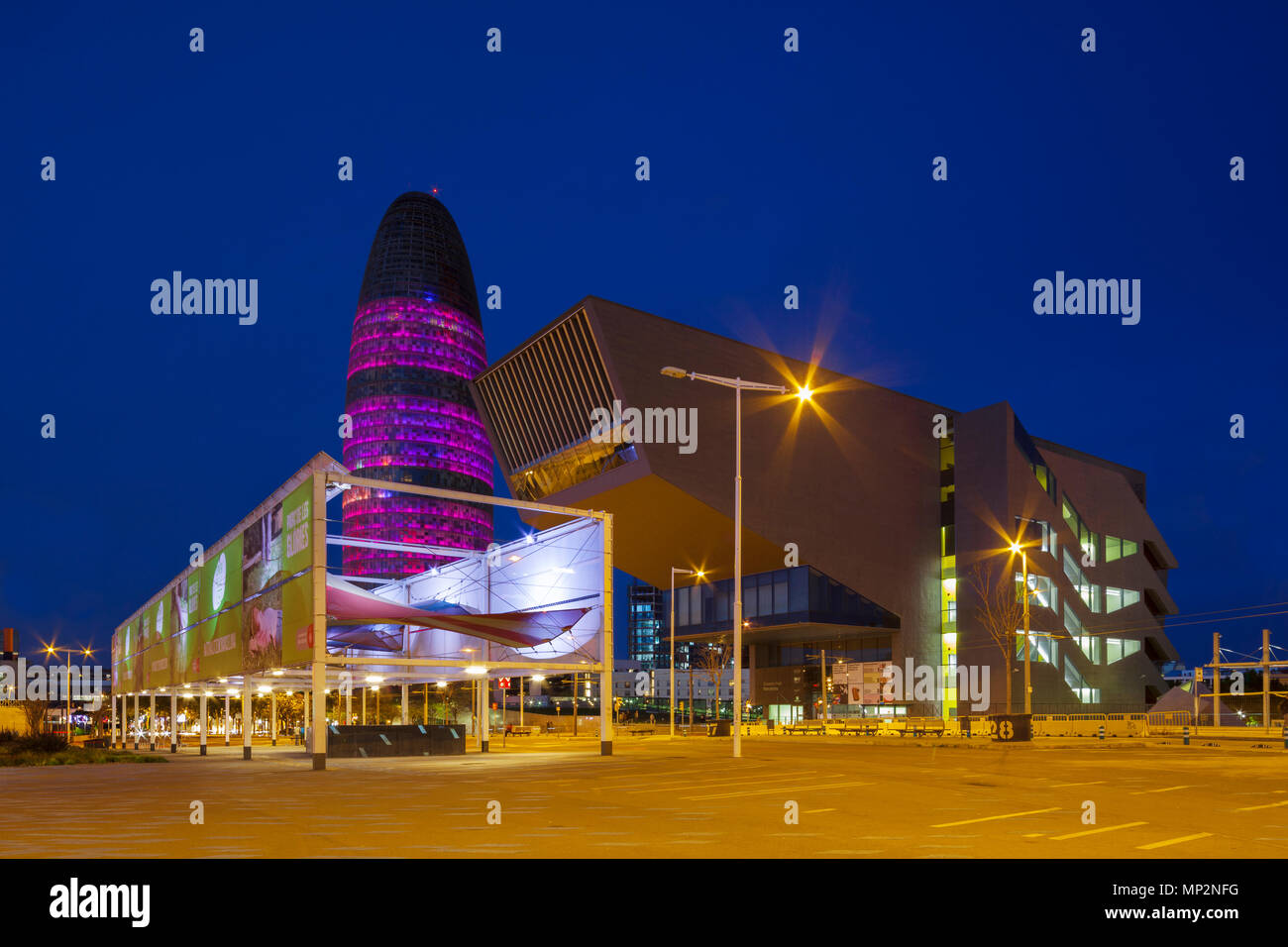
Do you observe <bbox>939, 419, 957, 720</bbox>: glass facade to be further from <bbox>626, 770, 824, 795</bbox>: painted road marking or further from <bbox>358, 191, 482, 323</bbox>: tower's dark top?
<bbox>358, 191, 482, 323</bbox>: tower's dark top

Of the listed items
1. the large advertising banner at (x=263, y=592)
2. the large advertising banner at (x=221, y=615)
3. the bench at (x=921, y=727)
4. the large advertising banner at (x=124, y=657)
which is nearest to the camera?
the large advertising banner at (x=263, y=592)

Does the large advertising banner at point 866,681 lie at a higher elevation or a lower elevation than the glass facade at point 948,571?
lower

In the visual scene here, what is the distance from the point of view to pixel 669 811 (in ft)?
50.5

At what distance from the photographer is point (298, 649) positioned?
103 feet

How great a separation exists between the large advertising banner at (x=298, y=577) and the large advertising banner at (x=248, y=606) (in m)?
0.03

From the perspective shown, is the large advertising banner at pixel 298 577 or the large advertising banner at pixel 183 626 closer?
the large advertising banner at pixel 298 577

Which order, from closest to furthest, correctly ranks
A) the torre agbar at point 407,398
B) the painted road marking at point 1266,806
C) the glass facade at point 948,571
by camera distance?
the painted road marking at point 1266,806, the glass facade at point 948,571, the torre agbar at point 407,398

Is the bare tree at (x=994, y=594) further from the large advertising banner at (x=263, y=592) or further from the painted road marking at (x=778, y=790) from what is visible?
the painted road marking at (x=778, y=790)

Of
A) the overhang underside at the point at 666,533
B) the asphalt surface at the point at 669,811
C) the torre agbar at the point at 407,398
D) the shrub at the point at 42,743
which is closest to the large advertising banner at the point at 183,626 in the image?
the shrub at the point at 42,743

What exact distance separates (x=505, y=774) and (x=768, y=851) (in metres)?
15.2

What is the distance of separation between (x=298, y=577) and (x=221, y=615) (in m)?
12.2

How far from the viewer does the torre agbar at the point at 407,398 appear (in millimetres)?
185000
